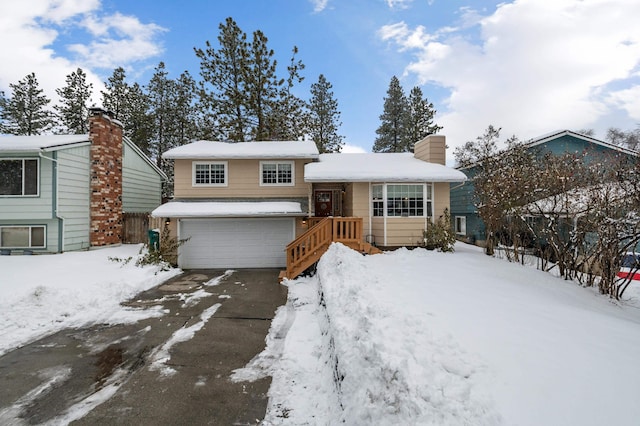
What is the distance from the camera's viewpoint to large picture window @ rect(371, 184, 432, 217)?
450 inches

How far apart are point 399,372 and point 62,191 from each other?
48.5ft

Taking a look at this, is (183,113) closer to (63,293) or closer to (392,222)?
(63,293)

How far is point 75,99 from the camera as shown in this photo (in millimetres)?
25578

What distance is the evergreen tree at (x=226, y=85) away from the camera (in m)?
18.6

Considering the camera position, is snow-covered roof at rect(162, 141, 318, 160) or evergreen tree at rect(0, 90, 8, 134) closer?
snow-covered roof at rect(162, 141, 318, 160)

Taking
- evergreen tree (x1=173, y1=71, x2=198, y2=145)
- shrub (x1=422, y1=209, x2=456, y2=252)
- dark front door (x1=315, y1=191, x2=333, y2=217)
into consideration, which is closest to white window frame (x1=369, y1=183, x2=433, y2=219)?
shrub (x1=422, y1=209, x2=456, y2=252)

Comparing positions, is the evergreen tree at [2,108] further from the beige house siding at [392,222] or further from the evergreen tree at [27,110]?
the beige house siding at [392,222]

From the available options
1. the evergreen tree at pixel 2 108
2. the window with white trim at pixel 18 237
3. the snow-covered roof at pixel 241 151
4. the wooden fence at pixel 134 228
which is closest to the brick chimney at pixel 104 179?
the wooden fence at pixel 134 228

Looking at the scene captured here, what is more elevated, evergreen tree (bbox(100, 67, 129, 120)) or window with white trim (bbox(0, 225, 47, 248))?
evergreen tree (bbox(100, 67, 129, 120))

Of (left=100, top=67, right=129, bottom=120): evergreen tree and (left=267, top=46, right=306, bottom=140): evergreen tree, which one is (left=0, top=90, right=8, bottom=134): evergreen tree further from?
(left=267, top=46, right=306, bottom=140): evergreen tree

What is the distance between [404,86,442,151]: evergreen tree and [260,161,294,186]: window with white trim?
54.0 feet

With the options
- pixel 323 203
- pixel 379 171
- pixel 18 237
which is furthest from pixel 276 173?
pixel 18 237

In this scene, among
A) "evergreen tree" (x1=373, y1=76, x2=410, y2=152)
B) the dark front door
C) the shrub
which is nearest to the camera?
the shrub

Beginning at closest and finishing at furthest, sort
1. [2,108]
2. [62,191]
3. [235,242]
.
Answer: [62,191] → [235,242] → [2,108]
